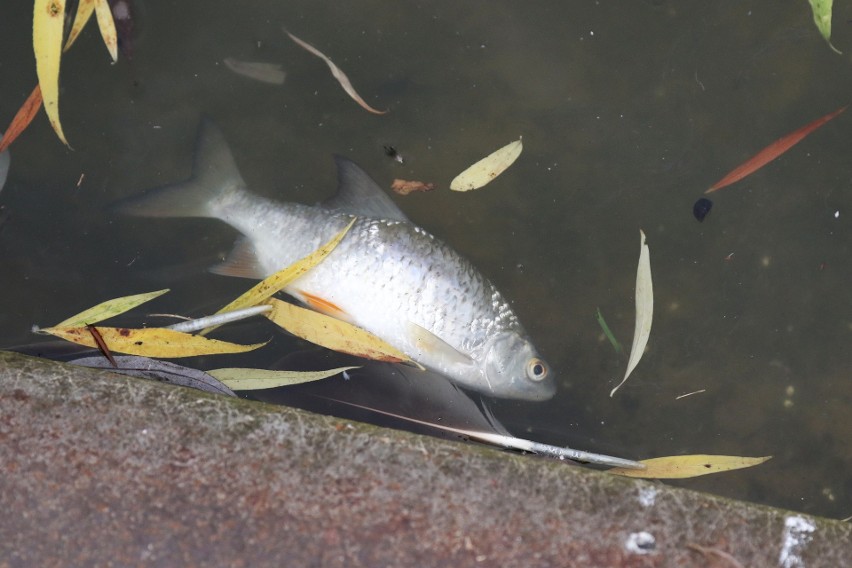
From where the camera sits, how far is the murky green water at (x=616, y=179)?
3.04 meters

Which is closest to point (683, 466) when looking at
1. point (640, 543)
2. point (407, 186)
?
point (640, 543)

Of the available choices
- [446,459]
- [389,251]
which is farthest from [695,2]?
[446,459]

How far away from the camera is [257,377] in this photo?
276cm

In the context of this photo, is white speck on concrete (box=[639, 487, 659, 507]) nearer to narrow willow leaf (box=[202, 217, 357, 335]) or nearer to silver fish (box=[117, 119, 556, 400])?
silver fish (box=[117, 119, 556, 400])

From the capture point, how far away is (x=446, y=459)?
81.9 inches

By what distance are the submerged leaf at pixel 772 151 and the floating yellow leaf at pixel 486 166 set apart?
890 mm

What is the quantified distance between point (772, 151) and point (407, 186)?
1.57 metres

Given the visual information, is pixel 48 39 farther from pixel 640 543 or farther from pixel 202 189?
pixel 640 543

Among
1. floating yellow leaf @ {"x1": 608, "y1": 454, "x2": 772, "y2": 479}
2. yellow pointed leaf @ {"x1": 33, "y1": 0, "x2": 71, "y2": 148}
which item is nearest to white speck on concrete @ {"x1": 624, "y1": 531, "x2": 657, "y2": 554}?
floating yellow leaf @ {"x1": 608, "y1": 454, "x2": 772, "y2": 479}

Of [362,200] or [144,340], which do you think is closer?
[144,340]

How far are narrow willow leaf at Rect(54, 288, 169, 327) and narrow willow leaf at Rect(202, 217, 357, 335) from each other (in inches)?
15.2

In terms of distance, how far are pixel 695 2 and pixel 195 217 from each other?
91.7 inches

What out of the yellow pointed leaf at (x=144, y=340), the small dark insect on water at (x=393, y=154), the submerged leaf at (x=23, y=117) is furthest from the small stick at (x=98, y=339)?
the small dark insect on water at (x=393, y=154)

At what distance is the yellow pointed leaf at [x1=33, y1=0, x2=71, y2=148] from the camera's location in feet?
8.66
